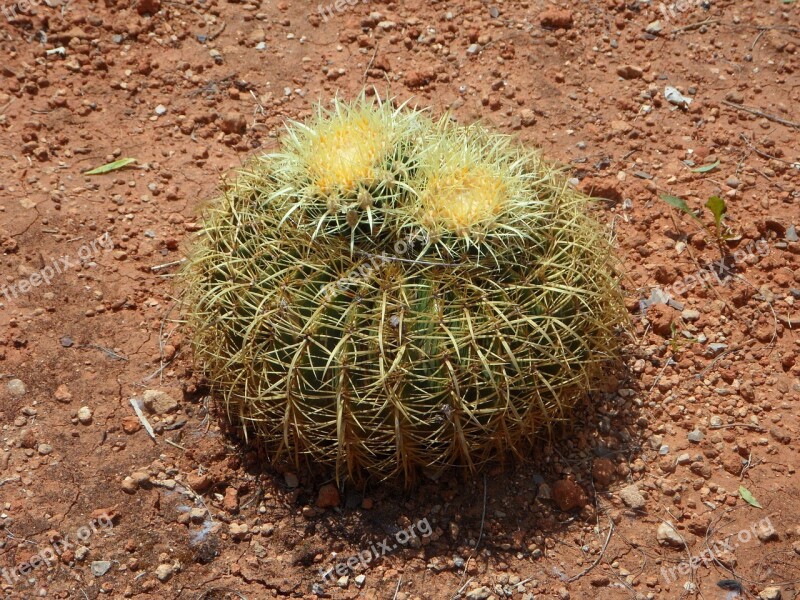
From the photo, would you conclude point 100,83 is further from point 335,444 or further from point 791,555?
point 791,555

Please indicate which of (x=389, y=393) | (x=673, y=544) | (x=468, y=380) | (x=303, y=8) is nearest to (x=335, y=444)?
(x=389, y=393)

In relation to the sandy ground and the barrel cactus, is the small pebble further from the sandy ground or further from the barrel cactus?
the barrel cactus

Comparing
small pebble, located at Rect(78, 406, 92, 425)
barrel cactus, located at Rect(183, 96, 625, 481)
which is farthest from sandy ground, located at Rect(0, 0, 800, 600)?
barrel cactus, located at Rect(183, 96, 625, 481)

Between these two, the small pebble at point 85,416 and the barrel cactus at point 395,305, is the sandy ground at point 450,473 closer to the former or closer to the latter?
the small pebble at point 85,416

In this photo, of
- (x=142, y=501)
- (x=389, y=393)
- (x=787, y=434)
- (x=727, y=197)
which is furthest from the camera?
(x=727, y=197)

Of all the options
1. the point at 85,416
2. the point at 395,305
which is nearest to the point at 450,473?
the point at 395,305

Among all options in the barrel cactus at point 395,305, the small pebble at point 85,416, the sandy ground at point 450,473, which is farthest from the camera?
the small pebble at point 85,416

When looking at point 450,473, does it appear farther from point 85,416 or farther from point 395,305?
point 85,416

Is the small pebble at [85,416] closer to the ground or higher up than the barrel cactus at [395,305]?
closer to the ground

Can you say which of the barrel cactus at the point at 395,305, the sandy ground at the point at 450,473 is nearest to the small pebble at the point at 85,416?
the sandy ground at the point at 450,473
